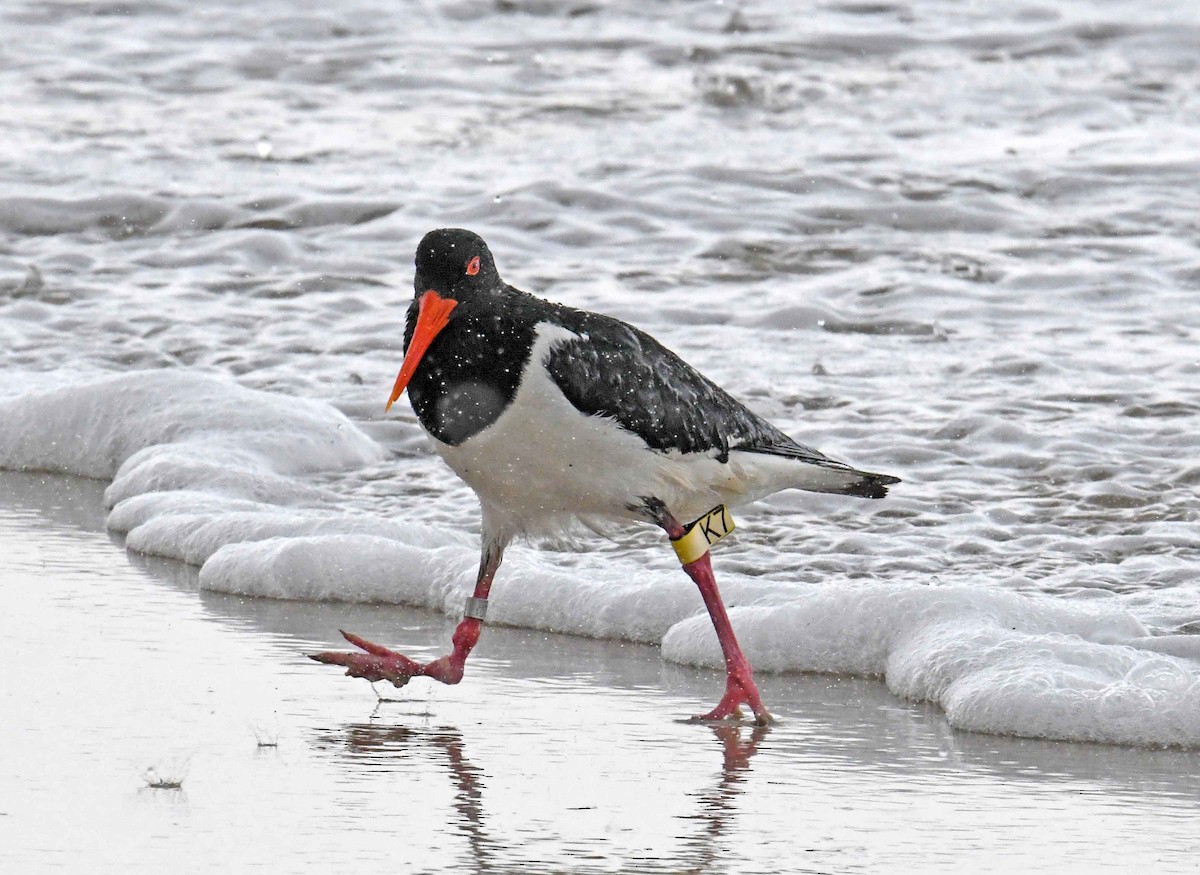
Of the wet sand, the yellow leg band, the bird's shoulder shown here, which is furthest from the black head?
the wet sand

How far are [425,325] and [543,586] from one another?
4.83 feet

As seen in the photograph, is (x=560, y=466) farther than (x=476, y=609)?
No

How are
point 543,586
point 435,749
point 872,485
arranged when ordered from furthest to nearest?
point 543,586
point 872,485
point 435,749

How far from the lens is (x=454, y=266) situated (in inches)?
215

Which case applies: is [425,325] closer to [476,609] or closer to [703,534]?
[476,609]

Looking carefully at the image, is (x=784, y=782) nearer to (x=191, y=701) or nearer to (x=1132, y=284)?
(x=191, y=701)

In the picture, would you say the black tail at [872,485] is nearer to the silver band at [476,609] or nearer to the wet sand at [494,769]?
the wet sand at [494,769]

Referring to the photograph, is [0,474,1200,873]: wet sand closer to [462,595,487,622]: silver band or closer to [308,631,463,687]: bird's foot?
[308,631,463,687]: bird's foot

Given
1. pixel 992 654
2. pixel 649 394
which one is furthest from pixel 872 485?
pixel 649 394

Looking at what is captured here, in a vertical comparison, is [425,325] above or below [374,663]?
above

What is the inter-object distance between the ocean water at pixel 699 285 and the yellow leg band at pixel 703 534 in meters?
0.31

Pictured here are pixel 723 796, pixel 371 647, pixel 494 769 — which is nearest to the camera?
pixel 723 796

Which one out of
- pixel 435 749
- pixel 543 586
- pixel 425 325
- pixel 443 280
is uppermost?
pixel 443 280

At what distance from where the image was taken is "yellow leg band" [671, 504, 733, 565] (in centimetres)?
585
